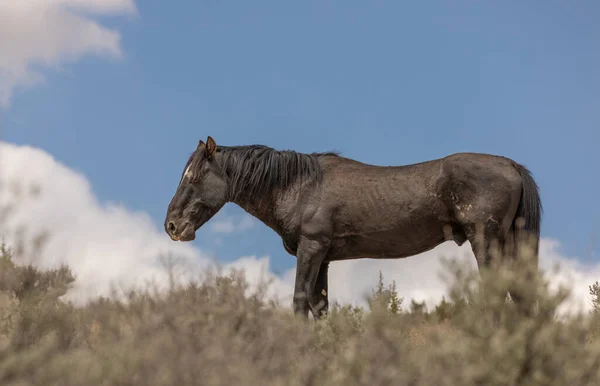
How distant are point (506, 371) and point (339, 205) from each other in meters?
4.37

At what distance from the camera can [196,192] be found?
10.0 meters

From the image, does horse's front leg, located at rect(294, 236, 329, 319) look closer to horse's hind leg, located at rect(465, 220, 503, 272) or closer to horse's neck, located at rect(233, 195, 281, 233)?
horse's neck, located at rect(233, 195, 281, 233)

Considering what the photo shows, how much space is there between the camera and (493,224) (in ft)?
29.8

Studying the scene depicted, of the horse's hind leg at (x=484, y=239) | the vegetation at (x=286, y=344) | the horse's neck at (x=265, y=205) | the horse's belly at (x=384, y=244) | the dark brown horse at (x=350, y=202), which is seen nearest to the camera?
the vegetation at (x=286, y=344)

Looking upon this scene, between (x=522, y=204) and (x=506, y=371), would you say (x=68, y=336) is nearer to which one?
(x=506, y=371)

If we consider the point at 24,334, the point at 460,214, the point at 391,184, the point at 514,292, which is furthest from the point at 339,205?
the point at 24,334

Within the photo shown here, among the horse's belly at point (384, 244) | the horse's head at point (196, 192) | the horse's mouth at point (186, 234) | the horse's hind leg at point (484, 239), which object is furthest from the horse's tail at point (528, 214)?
the horse's mouth at point (186, 234)

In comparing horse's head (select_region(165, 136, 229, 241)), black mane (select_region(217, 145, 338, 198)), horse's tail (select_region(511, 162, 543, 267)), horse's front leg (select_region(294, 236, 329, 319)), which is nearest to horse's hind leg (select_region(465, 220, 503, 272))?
horse's tail (select_region(511, 162, 543, 267))

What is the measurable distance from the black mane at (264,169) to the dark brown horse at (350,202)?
15 millimetres

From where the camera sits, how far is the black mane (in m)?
9.98

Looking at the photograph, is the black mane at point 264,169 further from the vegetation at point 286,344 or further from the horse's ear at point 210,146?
the vegetation at point 286,344

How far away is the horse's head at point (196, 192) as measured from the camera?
9992 millimetres

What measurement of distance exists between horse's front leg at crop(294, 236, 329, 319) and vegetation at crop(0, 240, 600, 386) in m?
2.23

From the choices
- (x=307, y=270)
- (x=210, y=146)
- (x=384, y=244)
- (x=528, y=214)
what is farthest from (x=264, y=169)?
(x=528, y=214)
